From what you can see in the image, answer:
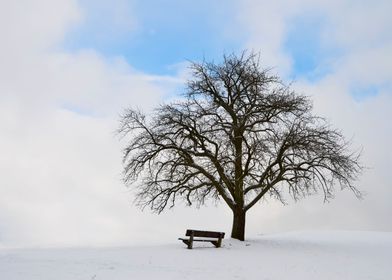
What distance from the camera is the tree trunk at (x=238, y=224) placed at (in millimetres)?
21859

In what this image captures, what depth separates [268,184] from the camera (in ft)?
70.0

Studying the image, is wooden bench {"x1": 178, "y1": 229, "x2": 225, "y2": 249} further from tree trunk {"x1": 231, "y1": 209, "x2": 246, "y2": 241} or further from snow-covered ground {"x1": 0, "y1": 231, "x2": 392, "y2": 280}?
tree trunk {"x1": 231, "y1": 209, "x2": 246, "y2": 241}

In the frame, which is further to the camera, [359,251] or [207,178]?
[207,178]

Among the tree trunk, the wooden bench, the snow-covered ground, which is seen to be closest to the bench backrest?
the wooden bench

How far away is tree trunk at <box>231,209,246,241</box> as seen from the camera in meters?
21.9

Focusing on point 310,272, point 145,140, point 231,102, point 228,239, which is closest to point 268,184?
point 228,239

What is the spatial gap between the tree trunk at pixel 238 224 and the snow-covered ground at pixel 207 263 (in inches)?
52.6

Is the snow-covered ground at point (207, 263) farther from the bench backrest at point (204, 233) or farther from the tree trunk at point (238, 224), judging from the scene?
the tree trunk at point (238, 224)

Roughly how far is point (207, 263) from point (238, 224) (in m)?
8.18

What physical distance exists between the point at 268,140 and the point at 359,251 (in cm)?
654

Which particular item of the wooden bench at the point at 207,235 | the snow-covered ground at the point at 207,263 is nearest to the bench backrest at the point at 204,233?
the wooden bench at the point at 207,235

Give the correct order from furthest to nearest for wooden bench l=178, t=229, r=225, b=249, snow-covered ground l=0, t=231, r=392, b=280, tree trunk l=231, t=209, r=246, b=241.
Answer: tree trunk l=231, t=209, r=246, b=241 < wooden bench l=178, t=229, r=225, b=249 < snow-covered ground l=0, t=231, r=392, b=280

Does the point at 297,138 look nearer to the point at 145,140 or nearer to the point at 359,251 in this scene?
the point at 359,251

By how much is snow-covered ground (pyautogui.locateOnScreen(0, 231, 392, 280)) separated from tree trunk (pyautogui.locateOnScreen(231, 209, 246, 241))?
1336 mm
